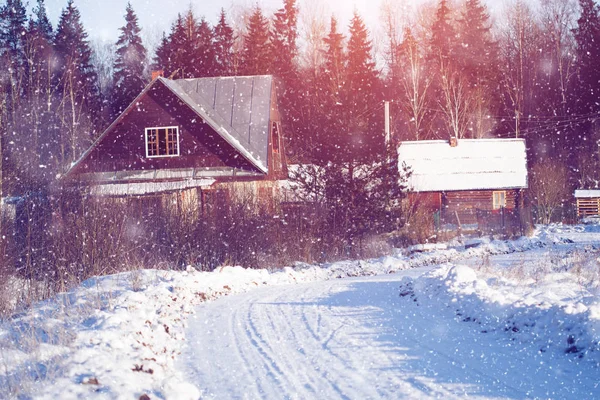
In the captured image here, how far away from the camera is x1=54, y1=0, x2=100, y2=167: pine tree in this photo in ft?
137

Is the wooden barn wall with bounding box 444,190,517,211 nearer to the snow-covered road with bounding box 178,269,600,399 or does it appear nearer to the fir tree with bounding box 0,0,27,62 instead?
the fir tree with bounding box 0,0,27,62

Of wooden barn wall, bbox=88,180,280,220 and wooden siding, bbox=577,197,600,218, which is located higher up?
wooden barn wall, bbox=88,180,280,220

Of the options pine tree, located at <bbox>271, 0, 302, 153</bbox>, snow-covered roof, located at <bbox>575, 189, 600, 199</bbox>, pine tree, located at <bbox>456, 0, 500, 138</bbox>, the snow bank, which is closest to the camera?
the snow bank

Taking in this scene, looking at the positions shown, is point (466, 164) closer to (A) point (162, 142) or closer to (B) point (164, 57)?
(A) point (162, 142)

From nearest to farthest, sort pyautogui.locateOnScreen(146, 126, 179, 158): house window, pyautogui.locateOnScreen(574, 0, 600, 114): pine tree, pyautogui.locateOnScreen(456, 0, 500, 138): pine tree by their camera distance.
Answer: pyautogui.locateOnScreen(146, 126, 179, 158): house window → pyautogui.locateOnScreen(574, 0, 600, 114): pine tree → pyautogui.locateOnScreen(456, 0, 500, 138): pine tree

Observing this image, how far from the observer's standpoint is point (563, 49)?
52.3 meters

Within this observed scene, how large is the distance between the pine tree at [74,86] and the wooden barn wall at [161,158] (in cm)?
913

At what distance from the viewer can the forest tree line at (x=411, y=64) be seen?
156ft

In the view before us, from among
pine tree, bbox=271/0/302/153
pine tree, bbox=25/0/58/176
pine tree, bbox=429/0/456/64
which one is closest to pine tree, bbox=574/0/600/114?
pine tree, bbox=429/0/456/64

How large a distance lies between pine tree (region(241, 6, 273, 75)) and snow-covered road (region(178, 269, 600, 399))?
39583mm

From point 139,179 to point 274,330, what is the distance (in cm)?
2168

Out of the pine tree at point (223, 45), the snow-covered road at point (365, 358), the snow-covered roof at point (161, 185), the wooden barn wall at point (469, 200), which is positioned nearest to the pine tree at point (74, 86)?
the pine tree at point (223, 45)

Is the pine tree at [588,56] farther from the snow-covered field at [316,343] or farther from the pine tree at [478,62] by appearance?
the snow-covered field at [316,343]

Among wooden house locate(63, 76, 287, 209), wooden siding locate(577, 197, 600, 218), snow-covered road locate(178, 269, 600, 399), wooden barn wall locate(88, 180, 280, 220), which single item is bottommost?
wooden siding locate(577, 197, 600, 218)
